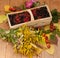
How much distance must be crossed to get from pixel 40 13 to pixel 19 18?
167 millimetres

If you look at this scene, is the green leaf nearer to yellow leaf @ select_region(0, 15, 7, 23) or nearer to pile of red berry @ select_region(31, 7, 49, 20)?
pile of red berry @ select_region(31, 7, 49, 20)

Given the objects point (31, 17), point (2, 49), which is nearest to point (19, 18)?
point (31, 17)

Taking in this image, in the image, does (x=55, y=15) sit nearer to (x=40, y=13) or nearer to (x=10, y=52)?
(x=40, y=13)

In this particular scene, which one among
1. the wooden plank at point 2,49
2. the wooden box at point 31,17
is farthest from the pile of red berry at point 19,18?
the wooden plank at point 2,49

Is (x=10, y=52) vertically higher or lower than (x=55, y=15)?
lower

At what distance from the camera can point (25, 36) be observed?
55.3 inches

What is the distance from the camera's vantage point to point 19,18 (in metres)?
1.48

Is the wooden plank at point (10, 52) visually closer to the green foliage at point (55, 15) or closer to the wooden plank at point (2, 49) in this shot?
the wooden plank at point (2, 49)

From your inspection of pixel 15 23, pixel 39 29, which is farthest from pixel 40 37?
pixel 15 23

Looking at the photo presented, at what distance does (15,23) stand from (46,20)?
235mm

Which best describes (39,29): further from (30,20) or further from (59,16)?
(59,16)

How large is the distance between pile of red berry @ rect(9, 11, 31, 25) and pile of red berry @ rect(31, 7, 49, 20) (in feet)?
0.17

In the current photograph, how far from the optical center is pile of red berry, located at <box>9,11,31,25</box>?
57.6 inches

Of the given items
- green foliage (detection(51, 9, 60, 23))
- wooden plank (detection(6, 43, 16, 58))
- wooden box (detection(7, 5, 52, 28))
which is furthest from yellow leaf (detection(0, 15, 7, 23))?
green foliage (detection(51, 9, 60, 23))
